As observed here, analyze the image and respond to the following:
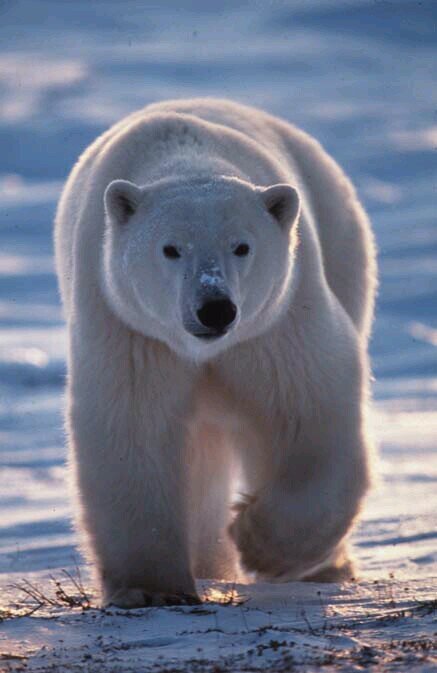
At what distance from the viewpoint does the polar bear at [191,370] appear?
217 inches

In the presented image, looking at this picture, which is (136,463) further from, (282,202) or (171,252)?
(282,202)

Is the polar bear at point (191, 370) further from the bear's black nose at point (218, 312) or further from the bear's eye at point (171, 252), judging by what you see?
the bear's black nose at point (218, 312)

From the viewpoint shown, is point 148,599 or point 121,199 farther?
point 148,599

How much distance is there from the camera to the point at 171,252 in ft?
17.6

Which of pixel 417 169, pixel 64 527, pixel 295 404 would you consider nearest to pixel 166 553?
pixel 295 404

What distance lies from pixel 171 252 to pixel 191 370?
64 cm

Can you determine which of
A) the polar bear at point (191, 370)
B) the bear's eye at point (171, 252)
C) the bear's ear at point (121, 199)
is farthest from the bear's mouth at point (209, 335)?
the bear's ear at point (121, 199)

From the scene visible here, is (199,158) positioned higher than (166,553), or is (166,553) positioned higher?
(199,158)

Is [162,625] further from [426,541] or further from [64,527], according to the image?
[64,527]

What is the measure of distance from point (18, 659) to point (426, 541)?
4.30m

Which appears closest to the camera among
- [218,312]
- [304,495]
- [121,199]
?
[218,312]

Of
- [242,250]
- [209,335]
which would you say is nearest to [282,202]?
[242,250]

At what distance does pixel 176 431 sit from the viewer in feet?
19.3

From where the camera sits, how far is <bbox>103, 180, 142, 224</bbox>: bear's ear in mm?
5535
